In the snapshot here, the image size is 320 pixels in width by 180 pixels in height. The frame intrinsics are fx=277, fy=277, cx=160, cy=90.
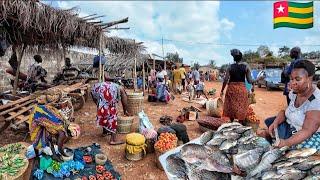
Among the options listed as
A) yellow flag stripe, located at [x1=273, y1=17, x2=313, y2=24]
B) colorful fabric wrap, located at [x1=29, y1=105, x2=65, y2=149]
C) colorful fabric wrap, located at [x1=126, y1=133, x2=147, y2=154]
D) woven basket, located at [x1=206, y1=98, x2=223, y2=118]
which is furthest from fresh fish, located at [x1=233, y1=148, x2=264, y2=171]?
yellow flag stripe, located at [x1=273, y1=17, x2=313, y2=24]

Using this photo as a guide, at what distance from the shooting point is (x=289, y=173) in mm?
1540

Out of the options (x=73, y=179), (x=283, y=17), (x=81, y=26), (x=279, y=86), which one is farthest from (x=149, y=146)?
(x=279, y=86)

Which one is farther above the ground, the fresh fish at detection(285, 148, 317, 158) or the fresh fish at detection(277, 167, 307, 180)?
the fresh fish at detection(285, 148, 317, 158)

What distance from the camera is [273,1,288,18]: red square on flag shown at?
970 cm

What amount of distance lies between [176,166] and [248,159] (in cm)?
51

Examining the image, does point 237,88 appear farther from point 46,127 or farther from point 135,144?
point 46,127

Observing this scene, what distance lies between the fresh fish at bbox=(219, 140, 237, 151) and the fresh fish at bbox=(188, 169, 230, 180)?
19 cm

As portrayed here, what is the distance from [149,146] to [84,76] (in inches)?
252

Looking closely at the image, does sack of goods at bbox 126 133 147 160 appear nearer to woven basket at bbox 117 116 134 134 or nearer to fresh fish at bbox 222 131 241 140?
woven basket at bbox 117 116 134 134

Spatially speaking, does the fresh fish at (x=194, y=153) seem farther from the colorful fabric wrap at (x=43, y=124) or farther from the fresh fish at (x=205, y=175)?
the colorful fabric wrap at (x=43, y=124)

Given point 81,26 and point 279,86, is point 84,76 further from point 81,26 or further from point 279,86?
point 279,86

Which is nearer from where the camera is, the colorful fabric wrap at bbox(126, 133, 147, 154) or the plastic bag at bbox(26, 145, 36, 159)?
the plastic bag at bbox(26, 145, 36, 159)

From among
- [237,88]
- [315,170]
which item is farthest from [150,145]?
[315,170]

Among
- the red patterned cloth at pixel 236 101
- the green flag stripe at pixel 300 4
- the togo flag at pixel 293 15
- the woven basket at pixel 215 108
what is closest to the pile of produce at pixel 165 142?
the red patterned cloth at pixel 236 101
